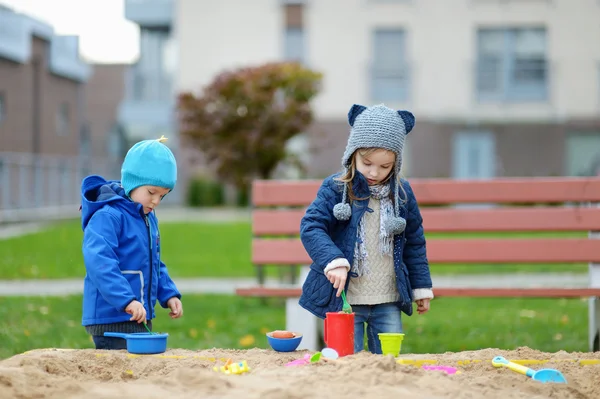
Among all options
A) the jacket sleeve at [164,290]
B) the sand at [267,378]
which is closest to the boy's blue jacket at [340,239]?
the sand at [267,378]

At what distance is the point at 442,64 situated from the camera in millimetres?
23891

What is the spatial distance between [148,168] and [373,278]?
1061 millimetres

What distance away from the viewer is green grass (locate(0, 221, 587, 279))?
1012 centimetres

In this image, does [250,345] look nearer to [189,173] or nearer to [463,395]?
[463,395]

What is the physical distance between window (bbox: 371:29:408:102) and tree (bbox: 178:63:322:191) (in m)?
13.3

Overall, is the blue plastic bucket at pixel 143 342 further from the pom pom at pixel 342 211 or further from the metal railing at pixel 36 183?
the metal railing at pixel 36 183

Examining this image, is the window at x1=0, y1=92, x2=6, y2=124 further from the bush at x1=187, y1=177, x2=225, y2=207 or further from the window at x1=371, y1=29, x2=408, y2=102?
the window at x1=371, y1=29, x2=408, y2=102

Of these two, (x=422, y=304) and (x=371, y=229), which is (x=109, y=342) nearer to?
(x=371, y=229)

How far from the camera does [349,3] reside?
24219 mm

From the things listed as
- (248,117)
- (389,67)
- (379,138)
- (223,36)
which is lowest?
(379,138)

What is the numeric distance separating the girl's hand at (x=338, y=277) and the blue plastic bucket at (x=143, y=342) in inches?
29.6

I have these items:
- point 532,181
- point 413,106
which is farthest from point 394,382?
point 413,106

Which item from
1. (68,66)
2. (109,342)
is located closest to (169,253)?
(109,342)

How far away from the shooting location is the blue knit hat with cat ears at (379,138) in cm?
349
